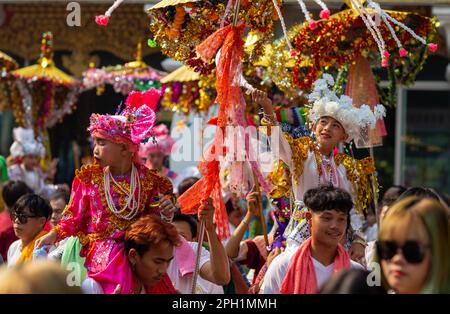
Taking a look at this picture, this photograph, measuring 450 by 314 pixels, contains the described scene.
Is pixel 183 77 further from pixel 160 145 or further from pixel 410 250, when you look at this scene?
pixel 410 250

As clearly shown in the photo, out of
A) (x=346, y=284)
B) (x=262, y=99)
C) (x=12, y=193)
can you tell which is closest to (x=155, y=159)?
(x=12, y=193)

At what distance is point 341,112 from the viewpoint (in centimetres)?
612

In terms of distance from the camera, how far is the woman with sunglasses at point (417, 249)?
356 cm

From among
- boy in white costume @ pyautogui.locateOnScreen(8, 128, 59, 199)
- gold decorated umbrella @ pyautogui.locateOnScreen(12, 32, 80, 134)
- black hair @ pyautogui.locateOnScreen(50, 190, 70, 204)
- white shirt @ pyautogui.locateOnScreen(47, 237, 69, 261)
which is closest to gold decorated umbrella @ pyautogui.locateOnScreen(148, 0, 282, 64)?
white shirt @ pyautogui.locateOnScreen(47, 237, 69, 261)

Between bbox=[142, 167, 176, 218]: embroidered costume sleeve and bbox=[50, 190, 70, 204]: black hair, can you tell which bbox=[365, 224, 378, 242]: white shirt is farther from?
Result: bbox=[142, 167, 176, 218]: embroidered costume sleeve

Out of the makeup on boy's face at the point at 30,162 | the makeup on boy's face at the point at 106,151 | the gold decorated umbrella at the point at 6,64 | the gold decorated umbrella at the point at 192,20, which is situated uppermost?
the gold decorated umbrella at the point at 6,64

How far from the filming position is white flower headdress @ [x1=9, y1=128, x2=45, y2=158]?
1175 centimetres

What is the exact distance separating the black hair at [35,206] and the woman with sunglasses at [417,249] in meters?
3.32

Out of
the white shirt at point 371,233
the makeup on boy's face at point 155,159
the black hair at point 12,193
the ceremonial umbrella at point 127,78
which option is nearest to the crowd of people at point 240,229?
the black hair at point 12,193

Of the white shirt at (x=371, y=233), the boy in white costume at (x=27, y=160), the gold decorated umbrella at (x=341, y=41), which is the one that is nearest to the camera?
the gold decorated umbrella at (x=341, y=41)

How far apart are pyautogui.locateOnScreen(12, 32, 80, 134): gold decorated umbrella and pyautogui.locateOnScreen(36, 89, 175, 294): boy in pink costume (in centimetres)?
683

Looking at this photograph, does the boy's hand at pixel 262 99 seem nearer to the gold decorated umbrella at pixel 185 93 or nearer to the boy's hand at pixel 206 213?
the boy's hand at pixel 206 213
